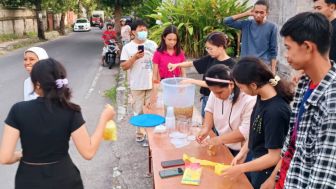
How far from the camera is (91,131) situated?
5398mm

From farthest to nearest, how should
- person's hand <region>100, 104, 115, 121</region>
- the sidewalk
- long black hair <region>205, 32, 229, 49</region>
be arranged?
the sidewalk → long black hair <region>205, 32, 229, 49</region> → person's hand <region>100, 104, 115, 121</region>

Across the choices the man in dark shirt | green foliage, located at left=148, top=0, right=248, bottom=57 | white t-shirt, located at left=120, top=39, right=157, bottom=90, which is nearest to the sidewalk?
white t-shirt, located at left=120, top=39, right=157, bottom=90

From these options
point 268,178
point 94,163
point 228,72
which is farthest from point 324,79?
point 94,163

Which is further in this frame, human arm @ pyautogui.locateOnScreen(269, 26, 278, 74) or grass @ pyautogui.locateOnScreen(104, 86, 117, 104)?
grass @ pyautogui.locateOnScreen(104, 86, 117, 104)

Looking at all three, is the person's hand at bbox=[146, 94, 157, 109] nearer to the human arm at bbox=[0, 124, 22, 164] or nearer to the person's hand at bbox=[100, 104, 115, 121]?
the person's hand at bbox=[100, 104, 115, 121]

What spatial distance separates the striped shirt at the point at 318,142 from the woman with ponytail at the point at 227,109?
93 cm

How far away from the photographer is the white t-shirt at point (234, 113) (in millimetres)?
2568

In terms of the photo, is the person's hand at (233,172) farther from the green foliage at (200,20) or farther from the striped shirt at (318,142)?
the green foliage at (200,20)

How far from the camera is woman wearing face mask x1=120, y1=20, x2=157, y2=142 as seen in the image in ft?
14.5

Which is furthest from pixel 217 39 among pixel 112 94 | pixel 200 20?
pixel 200 20

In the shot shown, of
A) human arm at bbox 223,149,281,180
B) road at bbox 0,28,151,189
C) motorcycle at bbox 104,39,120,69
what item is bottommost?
road at bbox 0,28,151,189

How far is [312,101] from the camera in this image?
1.46 m

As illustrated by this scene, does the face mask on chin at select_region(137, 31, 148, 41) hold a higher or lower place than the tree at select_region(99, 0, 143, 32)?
lower

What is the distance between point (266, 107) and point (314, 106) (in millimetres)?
534
